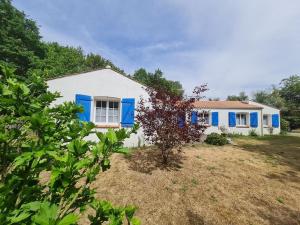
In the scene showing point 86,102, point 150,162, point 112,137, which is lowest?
point 150,162

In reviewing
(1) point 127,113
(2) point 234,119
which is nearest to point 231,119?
(2) point 234,119

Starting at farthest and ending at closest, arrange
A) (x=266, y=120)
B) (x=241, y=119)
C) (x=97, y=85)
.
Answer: (x=266, y=120)
(x=241, y=119)
(x=97, y=85)

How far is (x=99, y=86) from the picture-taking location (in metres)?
10.7

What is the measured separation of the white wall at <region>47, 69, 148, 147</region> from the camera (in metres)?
10.1

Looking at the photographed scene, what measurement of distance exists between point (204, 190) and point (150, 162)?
2626 mm

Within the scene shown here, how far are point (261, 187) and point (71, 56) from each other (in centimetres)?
3627

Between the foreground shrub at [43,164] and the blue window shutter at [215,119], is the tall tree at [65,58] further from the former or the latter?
the foreground shrub at [43,164]

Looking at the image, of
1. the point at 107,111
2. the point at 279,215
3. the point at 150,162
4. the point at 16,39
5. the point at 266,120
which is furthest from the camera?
the point at 266,120

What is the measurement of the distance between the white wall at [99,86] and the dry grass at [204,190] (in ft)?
11.8

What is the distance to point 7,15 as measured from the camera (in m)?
23.9

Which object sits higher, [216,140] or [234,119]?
[234,119]

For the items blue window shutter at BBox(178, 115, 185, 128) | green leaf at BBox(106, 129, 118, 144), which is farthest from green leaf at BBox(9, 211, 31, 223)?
blue window shutter at BBox(178, 115, 185, 128)

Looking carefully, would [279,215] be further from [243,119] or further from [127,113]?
[243,119]

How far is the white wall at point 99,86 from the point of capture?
1006cm
